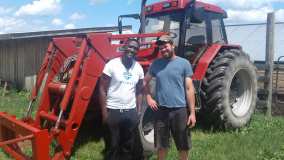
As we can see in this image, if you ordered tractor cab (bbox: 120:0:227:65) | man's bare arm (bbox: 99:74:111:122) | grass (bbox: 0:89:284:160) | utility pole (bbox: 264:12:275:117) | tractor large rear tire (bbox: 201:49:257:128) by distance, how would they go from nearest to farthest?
man's bare arm (bbox: 99:74:111:122) < grass (bbox: 0:89:284:160) < tractor large rear tire (bbox: 201:49:257:128) < tractor cab (bbox: 120:0:227:65) < utility pole (bbox: 264:12:275:117)

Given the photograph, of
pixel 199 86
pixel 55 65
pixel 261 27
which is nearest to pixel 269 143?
pixel 199 86

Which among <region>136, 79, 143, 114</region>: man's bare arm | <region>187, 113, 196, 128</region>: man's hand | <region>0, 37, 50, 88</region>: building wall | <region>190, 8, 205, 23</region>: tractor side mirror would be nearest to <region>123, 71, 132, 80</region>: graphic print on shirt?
<region>136, 79, 143, 114</region>: man's bare arm

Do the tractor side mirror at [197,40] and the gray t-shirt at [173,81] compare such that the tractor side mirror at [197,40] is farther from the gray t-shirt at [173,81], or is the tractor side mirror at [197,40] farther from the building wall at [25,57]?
the building wall at [25,57]

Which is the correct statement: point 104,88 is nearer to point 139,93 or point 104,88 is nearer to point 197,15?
point 139,93

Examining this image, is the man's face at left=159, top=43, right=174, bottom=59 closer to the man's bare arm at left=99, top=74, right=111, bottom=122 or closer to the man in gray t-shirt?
the man in gray t-shirt

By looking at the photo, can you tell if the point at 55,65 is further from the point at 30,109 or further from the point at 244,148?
the point at 244,148

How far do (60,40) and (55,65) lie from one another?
0.39m

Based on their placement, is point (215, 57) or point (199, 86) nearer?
point (199, 86)

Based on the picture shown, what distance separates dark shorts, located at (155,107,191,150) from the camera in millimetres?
4688

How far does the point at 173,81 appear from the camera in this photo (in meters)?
4.62

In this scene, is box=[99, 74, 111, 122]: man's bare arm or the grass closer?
box=[99, 74, 111, 122]: man's bare arm

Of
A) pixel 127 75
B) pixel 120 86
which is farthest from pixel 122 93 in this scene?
pixel 127 75

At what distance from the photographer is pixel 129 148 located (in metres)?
5.18

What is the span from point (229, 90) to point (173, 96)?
274cm
